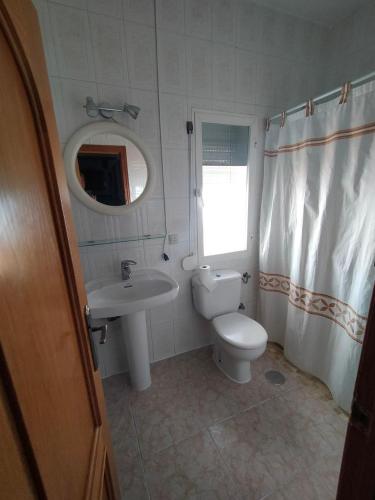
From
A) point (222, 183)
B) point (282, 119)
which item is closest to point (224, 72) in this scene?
point (282, 119)

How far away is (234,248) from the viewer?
1996mm

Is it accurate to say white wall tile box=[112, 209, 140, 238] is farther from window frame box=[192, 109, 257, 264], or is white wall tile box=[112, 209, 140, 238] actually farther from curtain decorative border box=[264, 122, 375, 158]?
curtain decorative border box=[264, 122, 375, 158]

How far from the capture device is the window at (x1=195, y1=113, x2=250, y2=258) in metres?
1.69

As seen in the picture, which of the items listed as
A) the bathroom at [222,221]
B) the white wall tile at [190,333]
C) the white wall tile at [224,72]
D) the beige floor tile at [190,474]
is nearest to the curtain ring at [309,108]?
the bathroom at [222,221]

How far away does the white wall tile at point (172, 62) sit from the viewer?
1411mm

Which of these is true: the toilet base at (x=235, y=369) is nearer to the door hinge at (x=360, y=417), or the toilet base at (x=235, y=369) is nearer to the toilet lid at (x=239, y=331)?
the toilet lid at (x=239, y=331)

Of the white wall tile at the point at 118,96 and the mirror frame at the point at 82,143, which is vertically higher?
the white wall tile at the point at 118,96

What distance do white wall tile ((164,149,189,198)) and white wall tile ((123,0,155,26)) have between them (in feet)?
2.43

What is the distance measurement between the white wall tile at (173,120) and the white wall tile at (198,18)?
0.42m

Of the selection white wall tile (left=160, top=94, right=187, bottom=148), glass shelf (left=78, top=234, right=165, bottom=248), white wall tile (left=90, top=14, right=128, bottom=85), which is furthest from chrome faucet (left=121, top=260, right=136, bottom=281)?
white wall tile (left=90, top=14, right=128, bottom=85)

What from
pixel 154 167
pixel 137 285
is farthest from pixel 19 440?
→ pixel 154 167

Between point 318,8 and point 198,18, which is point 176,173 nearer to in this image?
point 198,18

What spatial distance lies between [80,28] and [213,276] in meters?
1.77

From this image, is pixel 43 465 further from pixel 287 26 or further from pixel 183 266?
pixel 287 26
